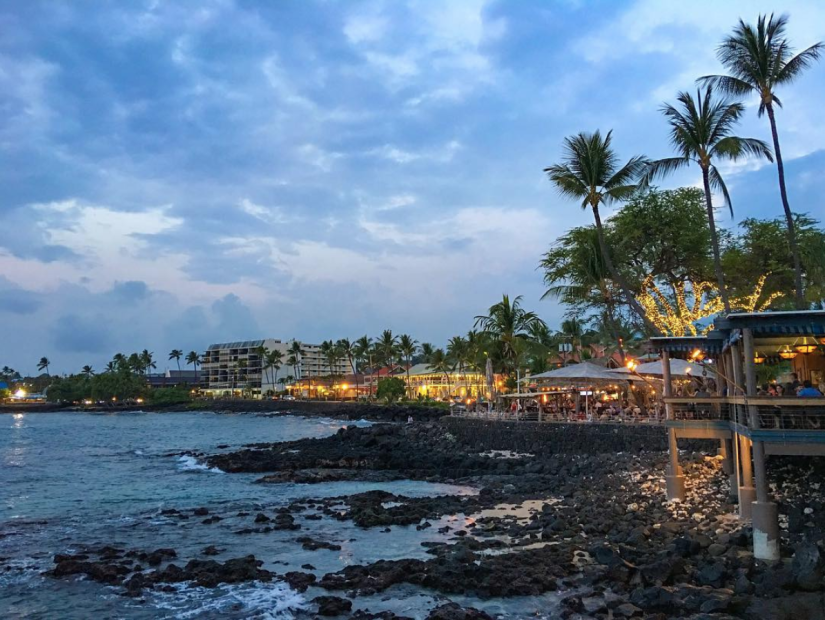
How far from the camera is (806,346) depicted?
2025 cm

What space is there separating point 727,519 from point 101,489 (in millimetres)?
26748

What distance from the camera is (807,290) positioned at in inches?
1382

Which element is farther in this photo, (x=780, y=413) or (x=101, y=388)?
(x=101, y=388)

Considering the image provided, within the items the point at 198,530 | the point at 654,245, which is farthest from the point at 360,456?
the point at 654,245

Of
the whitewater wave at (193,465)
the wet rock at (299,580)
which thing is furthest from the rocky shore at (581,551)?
the whitewater wave at (193,465)

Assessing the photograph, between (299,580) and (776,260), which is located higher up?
(776,260)

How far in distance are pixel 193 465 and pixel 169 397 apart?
119 meters

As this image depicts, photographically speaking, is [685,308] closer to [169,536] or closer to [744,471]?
[744,471]

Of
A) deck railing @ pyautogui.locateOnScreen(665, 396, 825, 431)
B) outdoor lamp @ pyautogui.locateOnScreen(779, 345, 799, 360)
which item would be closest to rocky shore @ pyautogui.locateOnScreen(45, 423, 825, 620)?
deck railing @ pyautogui.locateOnScreen(665, 396, 825, 431)

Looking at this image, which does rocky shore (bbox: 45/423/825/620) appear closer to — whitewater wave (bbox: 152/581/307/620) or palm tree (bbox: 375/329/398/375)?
whitewater wave (bbox: 152/581/307/620)

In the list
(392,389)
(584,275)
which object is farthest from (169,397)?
(584,275)

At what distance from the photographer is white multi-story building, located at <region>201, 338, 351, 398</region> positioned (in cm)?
16732

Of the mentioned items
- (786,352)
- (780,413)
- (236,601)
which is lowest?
(236,601)

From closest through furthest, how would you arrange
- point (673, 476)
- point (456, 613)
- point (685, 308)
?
point (456, 613), point (673, 476), point (685, 308)
